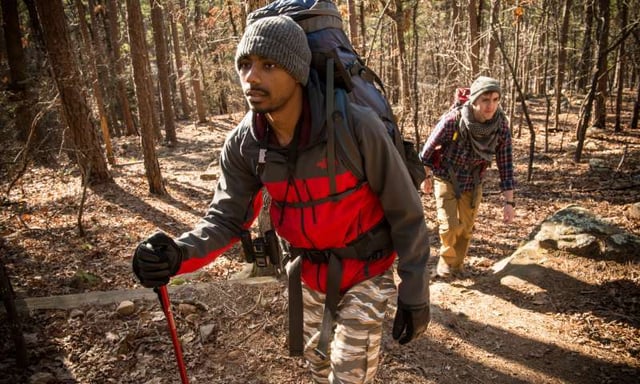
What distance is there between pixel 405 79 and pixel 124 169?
1009 cm

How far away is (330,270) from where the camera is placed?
2.46m

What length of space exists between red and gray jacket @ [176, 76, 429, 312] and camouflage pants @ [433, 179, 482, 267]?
10.0 ft

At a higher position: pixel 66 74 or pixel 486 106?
pixel 66 74

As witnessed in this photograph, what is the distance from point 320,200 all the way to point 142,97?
967cm

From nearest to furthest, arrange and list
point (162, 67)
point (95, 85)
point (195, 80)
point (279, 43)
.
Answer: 1. point (279, 43)
2. point (95, 85)
3. point (162, 67)
4. point (195, 80)

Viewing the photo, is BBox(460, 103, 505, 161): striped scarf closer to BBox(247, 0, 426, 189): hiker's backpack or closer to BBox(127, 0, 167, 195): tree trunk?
BBox(247, 0, 426, 189): hiker's backpack

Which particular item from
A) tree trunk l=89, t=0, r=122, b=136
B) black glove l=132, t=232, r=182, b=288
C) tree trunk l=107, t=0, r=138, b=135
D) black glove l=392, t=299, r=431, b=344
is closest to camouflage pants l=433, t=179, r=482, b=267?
black glove l=392, t=299, r=431, b=344

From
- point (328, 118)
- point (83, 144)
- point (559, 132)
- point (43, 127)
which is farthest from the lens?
point (559, 132)

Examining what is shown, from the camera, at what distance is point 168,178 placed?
13.0 metres

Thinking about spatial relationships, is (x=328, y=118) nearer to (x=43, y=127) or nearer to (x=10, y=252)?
(x=10, y=252)

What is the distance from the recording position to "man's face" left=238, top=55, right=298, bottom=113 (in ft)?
7.29

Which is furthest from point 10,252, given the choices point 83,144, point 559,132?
point 559,132

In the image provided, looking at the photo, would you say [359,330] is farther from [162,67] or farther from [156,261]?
[162,67]

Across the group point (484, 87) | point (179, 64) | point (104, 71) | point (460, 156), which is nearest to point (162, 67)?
point (104, 71)
